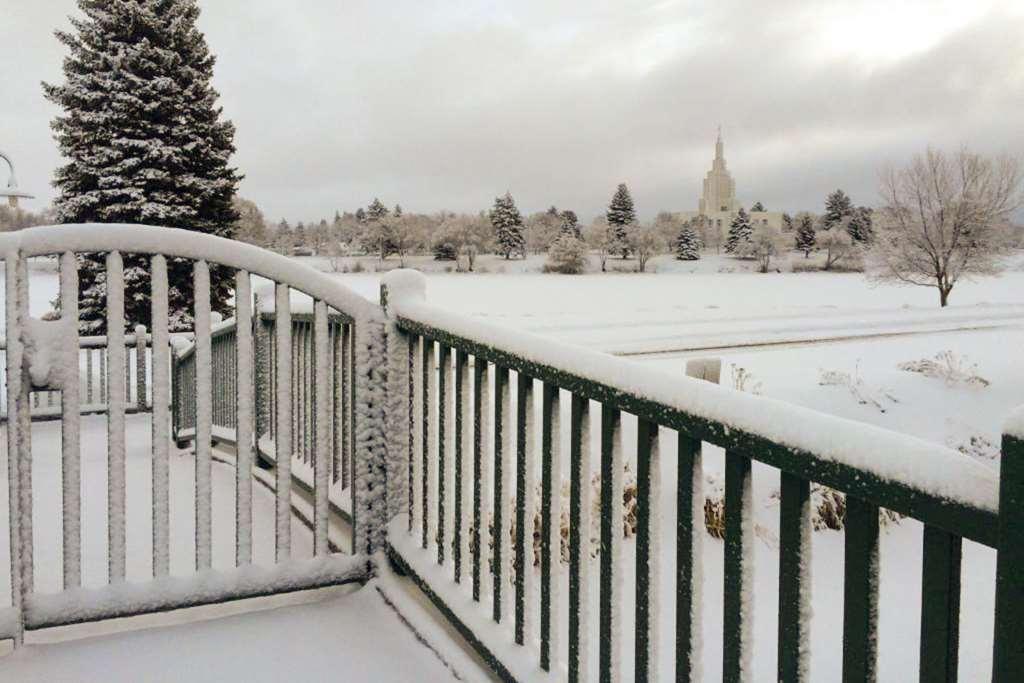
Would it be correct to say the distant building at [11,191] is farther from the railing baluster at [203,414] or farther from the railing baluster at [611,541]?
the railing baluster at [611,541]

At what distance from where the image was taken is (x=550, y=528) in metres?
1.97

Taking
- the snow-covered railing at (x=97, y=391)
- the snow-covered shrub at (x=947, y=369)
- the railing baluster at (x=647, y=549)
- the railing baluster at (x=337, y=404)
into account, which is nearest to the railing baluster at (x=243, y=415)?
the railing baluster at (x=337, y=404)

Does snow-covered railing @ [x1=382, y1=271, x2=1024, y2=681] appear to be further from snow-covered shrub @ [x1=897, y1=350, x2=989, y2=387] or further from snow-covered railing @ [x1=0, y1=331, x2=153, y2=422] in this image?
snow-covered shrub @ [x1=897, y1=350, x2=989, y2=387]

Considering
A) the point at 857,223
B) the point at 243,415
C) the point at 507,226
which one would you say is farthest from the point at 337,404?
the point at 857,223

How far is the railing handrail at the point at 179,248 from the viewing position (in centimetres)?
235

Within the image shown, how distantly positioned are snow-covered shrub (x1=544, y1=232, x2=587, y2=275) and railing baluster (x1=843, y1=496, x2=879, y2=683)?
5659 centimetres

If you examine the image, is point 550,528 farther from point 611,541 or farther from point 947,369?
point 947,369

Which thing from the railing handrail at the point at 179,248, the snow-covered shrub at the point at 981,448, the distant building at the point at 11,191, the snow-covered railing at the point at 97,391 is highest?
the distant building at the point at 11,191

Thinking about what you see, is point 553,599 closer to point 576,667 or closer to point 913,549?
point 576,667

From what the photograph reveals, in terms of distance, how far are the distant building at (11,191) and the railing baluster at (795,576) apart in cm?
837

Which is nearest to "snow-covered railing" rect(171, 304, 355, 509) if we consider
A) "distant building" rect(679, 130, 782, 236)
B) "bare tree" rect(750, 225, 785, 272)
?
"bare tree" rect(750, 225, 785, 272)

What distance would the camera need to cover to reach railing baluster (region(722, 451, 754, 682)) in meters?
1.31

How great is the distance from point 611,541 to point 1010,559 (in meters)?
→ 0.94

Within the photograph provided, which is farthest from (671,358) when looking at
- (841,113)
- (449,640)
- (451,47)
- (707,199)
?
(707,199)
